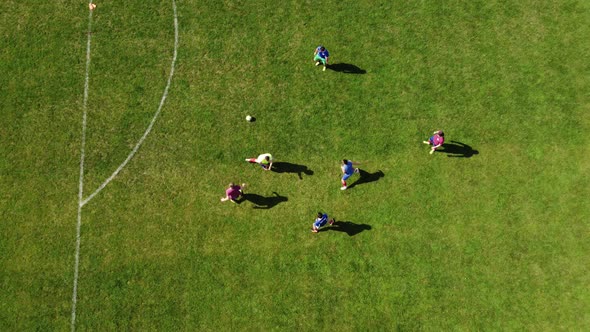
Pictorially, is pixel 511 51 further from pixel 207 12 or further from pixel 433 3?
pixel 207 12

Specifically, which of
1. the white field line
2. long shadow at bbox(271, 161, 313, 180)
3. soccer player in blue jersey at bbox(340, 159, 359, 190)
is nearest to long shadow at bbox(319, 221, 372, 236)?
soccer player in blue jersey at bbox(340, 159, 359, 190)

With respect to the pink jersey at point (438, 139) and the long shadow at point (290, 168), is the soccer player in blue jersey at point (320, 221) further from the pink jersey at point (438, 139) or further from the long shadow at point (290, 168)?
the pink jersey at point (438, 139)

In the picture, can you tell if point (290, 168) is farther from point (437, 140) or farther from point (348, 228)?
point (437, 140)

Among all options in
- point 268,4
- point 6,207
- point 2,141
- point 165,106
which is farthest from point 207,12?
point 6,207

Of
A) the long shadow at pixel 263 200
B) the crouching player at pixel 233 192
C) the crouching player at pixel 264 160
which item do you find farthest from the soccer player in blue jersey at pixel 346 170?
the crouching player at pixel 233 192

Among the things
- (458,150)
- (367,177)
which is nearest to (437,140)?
(458,150)
